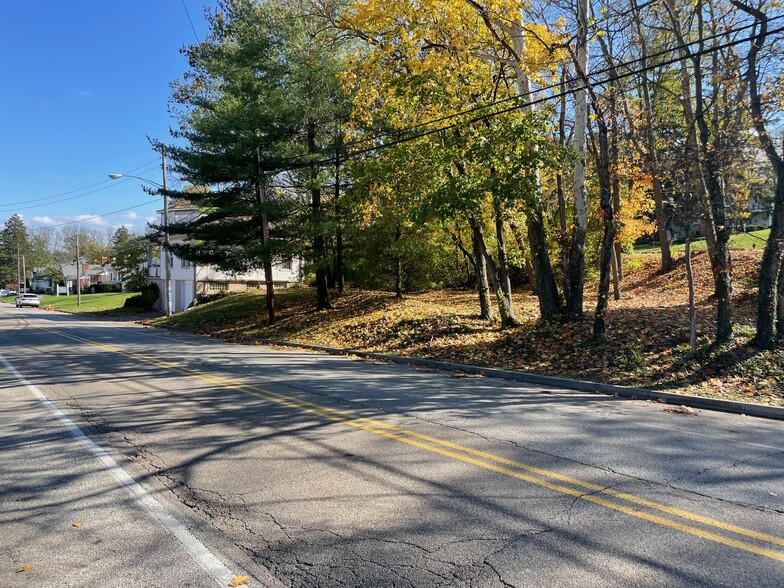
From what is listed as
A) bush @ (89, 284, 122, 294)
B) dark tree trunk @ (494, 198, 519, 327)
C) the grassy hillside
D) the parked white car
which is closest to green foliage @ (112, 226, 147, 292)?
the parked white car

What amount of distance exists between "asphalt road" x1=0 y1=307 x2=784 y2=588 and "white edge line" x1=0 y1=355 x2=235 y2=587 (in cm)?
2

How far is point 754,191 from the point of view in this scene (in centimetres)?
1268

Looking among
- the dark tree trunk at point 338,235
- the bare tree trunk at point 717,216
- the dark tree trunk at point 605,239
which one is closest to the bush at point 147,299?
the dark tree trunk at point 338,235

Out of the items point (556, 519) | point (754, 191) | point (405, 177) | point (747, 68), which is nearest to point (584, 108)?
point (747, 68)

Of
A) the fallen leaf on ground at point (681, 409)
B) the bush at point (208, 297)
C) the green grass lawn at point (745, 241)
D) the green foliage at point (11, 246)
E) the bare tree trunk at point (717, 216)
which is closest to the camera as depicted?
the fallen leaf on ground at point (681, 409)

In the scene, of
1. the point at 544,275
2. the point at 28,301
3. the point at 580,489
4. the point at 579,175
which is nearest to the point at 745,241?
the point at 544,275

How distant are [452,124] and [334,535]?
1214cm

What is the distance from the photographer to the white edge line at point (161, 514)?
3340mm

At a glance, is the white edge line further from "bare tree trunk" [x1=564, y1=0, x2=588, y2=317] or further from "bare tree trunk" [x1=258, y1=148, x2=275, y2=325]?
"bare tree trunk" [x1=258, y1=148, x2=275, y2=325]

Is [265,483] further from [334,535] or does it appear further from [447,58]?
[447,58]

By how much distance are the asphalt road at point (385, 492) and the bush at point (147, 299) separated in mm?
38592

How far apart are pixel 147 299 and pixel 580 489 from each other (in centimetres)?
4581

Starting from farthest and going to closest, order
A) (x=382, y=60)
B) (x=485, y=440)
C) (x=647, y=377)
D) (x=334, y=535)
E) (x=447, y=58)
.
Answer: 1. (x=382, y=60)
2. (x=447, y=58)
3. (x=647, y=377)
4. (x=485, y=440)
5. (x=334, y=535)

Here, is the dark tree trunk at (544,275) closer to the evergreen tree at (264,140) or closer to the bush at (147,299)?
the evergreen tree at (264,140)
